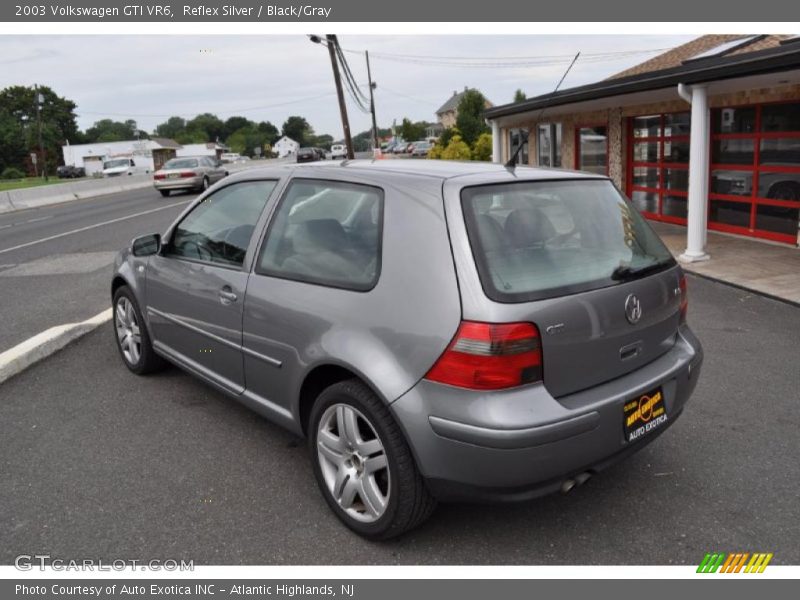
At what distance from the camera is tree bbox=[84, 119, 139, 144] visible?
472 feet

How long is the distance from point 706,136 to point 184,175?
1951 centimetres

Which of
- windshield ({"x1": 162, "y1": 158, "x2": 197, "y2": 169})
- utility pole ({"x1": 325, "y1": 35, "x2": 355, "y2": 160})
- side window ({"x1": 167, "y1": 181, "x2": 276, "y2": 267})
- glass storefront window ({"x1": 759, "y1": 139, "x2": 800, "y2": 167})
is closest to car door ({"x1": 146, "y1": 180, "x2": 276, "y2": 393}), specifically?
side window ({"x1": 167, "y1": 181, "x2": 276, "y2": 267})

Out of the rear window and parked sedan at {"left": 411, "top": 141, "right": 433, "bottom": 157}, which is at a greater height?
parked sedan at {"left": 411, "top": 141, "right": 433, "bottom": 157}

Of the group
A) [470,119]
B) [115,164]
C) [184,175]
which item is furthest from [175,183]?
[115,164]

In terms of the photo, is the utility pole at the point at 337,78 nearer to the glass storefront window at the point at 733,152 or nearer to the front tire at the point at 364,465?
the glass storefront window at the point at 733,152

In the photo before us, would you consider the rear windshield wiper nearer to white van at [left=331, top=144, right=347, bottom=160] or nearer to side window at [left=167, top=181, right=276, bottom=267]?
side window at [left=167, top=181, right=276, bottom=267]

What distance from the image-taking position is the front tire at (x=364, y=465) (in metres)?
2.81

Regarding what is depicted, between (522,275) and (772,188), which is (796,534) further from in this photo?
(772,188)

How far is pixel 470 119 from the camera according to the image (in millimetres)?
44750

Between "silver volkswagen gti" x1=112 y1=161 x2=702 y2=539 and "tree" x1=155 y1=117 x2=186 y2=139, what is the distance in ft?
580

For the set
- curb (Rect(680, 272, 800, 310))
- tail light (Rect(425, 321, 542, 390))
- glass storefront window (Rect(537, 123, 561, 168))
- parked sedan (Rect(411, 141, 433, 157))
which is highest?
parked sedan (Rect(411, 141, 433, 157))

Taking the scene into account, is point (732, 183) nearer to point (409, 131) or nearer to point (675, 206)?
point (675, 206)

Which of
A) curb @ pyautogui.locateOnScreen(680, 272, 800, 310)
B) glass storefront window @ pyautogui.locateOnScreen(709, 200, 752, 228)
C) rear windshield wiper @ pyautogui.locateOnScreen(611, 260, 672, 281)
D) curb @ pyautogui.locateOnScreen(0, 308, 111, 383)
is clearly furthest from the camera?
glass storefront window @ pyautogui.locateOnScreen(709, 200, 752, 228)

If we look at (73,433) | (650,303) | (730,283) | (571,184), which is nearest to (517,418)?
(650,303)
